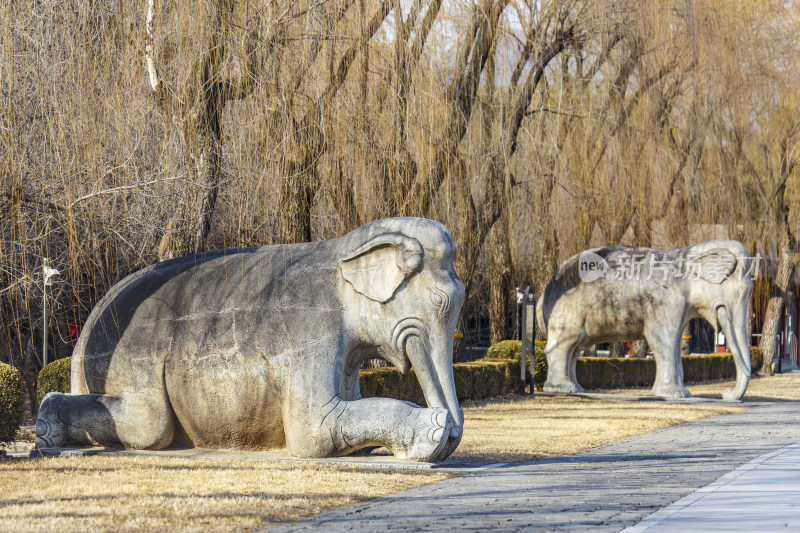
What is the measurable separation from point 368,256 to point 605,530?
11.4 feet

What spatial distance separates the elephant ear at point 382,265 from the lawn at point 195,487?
4.60 ft

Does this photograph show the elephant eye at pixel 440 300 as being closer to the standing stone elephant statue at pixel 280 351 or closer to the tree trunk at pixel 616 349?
the standing stone elephant statue at pixel 280 351

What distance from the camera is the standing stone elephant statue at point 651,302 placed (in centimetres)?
1623

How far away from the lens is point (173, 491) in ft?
21.5

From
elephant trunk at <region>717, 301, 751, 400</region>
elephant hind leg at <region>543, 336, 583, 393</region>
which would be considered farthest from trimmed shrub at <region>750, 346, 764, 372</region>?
elephant trunk at <region>717, 301, 751, 400</region>

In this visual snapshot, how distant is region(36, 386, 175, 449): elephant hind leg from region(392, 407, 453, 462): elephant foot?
2035mm

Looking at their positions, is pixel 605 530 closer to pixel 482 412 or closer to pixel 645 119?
pixel 482 412

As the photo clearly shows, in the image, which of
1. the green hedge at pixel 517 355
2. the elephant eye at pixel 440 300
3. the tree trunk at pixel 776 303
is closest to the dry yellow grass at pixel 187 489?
the elephant eye at pixel 440 300

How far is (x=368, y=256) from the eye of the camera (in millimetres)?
8398

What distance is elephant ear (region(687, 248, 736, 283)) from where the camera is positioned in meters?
16.1

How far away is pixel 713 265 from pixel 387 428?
32.0 ft

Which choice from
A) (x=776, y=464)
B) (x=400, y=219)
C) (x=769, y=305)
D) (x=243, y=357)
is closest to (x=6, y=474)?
(x=243, y=357)

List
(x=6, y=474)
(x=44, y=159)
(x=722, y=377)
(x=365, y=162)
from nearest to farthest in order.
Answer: (x=6, y=474) → (x=44, y=159) → (x=365, y=162) → (x=722, y=377)

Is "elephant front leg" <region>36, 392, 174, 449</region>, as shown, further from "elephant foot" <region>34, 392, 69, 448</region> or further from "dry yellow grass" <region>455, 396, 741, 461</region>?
"dry yellow grass" <region>455, 396, 741, 461</region>
